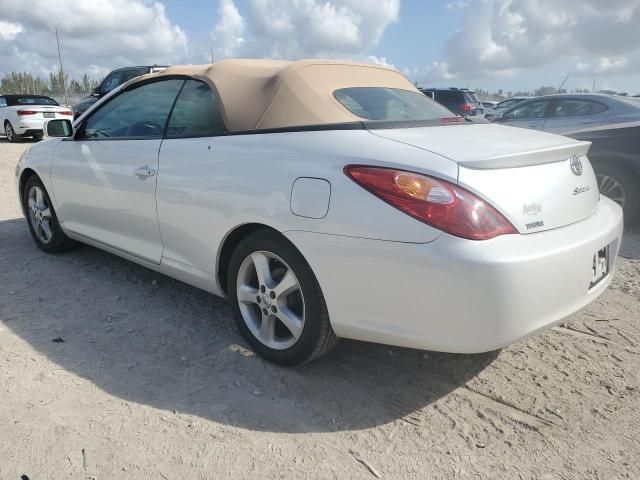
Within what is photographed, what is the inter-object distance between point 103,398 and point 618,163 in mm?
5233

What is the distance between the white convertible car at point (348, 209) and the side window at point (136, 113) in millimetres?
21

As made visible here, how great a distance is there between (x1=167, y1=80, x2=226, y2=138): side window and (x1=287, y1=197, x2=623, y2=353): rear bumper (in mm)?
1014

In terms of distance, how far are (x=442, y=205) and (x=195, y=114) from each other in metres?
1.77

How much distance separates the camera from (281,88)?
2.97 m

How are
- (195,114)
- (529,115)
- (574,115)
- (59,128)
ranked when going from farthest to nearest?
1. (529,115)
2. (574,115)
3. (59,128)
4. (195,114)

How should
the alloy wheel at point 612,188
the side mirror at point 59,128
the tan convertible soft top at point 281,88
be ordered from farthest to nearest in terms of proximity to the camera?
the alloy wheel at point 612,188, the side mirror at point 59,128, the tan convertible soft top at point 281,88

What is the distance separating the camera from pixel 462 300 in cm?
212

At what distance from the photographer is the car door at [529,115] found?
8312 millimetres

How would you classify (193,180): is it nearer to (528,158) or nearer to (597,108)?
(528,158)

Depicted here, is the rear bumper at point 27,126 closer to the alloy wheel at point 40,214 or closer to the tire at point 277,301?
the alloy wheel at point 40,214

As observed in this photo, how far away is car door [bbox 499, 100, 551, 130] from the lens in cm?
831

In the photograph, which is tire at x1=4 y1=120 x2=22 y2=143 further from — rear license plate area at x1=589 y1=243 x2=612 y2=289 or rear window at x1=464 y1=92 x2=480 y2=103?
rear license plate area at x1=589 y1=243 x2=612 y2=289

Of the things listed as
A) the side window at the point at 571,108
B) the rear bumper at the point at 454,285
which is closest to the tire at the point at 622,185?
the side window at the point at 571,108

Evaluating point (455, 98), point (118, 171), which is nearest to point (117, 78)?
point (455, 98)
